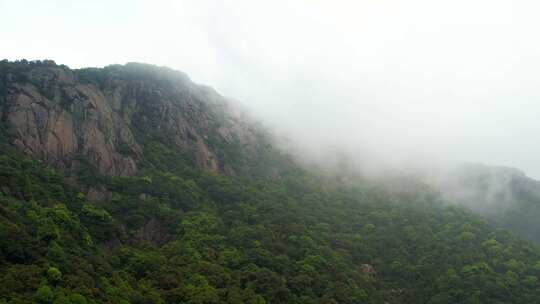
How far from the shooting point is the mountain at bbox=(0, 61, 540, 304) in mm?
77125

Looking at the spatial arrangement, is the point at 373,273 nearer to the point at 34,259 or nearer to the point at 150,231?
the point at 150,231

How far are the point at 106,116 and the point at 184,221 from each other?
3001cm

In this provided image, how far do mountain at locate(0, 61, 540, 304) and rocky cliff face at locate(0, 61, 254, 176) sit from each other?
306mm

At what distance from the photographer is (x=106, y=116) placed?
11494 centimetres

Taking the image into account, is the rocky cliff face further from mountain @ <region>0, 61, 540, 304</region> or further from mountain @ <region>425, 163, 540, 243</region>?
mountain @ <region>425, 163, 540, 243</region>

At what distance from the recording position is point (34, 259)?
7025 centimetres

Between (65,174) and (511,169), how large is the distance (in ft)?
375

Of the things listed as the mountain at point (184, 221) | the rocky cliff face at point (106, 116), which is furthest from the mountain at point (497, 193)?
the rocky cliff face at point (106, 116)

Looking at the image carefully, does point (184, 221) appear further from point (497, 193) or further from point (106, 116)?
point (497, 193)

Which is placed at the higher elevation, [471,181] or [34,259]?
[471,181]

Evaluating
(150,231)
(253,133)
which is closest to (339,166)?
(253,133)

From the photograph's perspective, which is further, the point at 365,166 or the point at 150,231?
the point at 365,166

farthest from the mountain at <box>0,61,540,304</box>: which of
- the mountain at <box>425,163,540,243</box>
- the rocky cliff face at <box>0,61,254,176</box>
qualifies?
the mountain at <box>425,163,540,243</box>

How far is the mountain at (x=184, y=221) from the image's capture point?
77.1m
